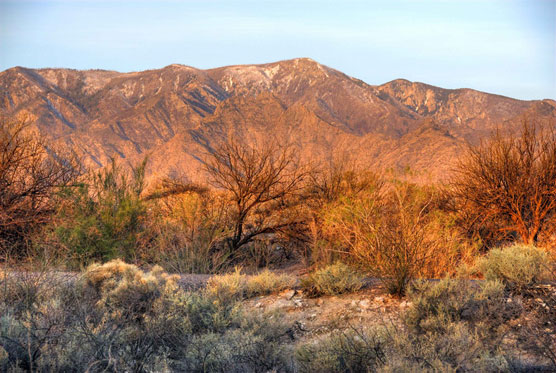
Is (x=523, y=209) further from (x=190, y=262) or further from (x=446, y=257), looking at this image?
(x=190, y=262)

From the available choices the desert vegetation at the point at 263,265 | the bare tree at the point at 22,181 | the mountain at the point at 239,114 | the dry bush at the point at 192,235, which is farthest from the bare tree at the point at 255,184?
the mountain at the point at 239,114

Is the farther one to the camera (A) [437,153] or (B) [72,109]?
(B) [72,109]

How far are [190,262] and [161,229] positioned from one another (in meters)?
1.73

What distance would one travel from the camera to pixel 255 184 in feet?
43.7

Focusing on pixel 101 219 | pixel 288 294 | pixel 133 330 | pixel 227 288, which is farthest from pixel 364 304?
pixel 101 219

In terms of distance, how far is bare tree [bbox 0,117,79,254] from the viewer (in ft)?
36.4

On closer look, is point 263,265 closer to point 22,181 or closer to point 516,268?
point 22,181

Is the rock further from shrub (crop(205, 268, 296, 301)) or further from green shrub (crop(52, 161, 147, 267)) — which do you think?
green shrub (crop(52, 161, 147, 267))

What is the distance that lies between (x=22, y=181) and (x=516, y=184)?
12.3 meters

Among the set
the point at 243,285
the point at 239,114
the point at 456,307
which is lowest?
the point at 243,285

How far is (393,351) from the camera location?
17.3ft

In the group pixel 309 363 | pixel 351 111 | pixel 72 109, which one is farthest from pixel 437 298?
pixel 72 109

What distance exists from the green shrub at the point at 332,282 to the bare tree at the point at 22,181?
7.00 metres

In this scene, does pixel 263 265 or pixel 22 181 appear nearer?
pixel 22 181
